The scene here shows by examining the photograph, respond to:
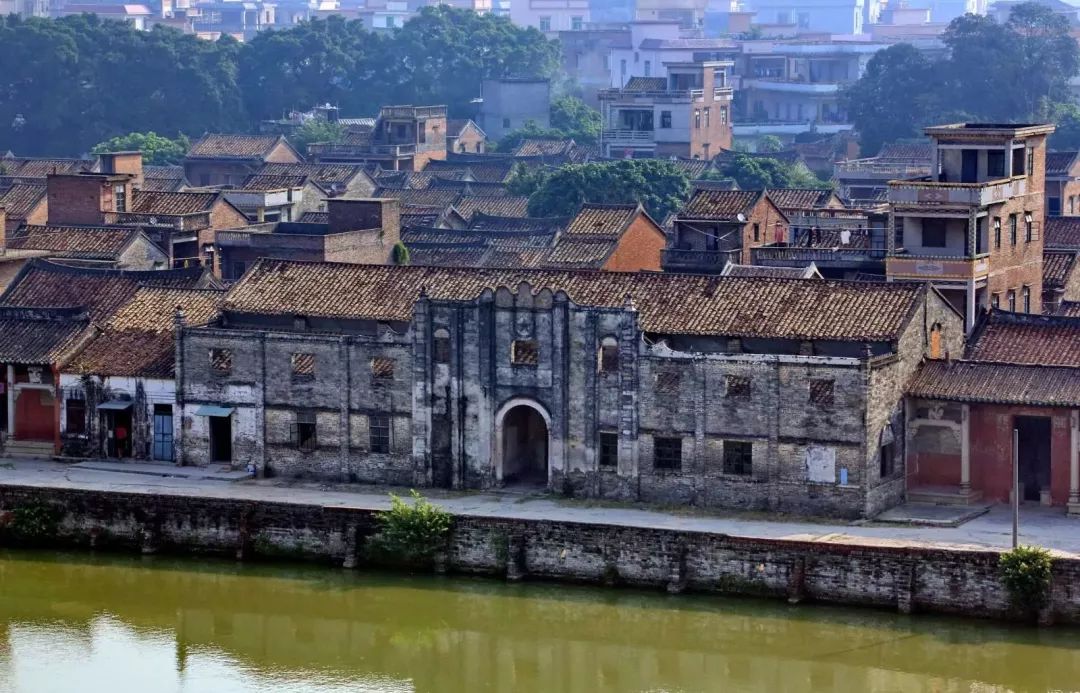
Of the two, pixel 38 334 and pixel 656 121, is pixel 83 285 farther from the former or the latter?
pixel 656 121

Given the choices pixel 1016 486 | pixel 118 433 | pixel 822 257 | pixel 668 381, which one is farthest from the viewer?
pixel 822 257

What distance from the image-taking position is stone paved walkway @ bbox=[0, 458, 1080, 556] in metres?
45.2

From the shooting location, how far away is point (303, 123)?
400 feet

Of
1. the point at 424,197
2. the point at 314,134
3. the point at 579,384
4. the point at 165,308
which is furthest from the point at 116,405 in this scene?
the point at 314,134

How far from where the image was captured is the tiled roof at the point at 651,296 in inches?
1921

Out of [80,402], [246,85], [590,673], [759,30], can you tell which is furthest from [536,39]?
[590,673]

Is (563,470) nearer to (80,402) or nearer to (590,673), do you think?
(590,673)

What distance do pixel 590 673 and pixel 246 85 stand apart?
93375 mm

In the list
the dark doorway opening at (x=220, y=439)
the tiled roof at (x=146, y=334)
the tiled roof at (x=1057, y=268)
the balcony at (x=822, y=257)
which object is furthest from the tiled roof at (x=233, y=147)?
the dark doorway opening at (x=220, y=439)

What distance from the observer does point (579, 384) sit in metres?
49.2

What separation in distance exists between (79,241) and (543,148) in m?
46.1

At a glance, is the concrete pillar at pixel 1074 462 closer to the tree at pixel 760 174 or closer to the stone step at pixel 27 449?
the stone step at pixel 27 449

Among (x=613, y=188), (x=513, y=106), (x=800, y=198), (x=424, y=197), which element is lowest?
(x=800, y=198)

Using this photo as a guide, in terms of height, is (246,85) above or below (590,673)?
above
